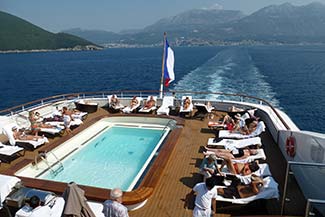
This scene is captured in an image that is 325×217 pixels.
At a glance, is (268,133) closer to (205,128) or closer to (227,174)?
(205,128)

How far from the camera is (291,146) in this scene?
7.01 m

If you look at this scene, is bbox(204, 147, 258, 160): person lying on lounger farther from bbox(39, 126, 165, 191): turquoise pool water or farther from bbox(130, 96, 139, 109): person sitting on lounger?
bbox(130, 96, 139, 109): person sitting on lounger

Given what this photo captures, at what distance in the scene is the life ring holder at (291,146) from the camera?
22.7 ft

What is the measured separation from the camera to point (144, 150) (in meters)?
9.36

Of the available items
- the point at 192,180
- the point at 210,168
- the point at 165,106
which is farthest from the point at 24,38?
the point at 210,168

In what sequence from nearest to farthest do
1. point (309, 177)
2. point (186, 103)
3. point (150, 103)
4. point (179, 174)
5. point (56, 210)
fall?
1. point (309, 177)
2. point (56, 210)
3. point (179, 174)
4. point (186, 103)
5. point (150, 103)

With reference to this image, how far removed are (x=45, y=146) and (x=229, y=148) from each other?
5.76m

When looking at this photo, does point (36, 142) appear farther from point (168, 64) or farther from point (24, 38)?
point (24, 38)

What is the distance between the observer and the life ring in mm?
6938

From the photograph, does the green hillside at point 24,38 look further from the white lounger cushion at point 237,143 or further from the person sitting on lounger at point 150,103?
the white lounger cushion at point 237,143

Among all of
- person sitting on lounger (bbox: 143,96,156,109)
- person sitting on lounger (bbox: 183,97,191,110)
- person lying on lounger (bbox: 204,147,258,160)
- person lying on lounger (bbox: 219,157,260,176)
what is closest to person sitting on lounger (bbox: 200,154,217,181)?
person lying on lounger (bbox: 219,157,260,176)

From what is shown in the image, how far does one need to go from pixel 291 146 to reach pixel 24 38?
7685 inches

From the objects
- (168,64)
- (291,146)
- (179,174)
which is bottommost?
(179,174)

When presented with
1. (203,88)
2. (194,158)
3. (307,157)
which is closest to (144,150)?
(194,158)
